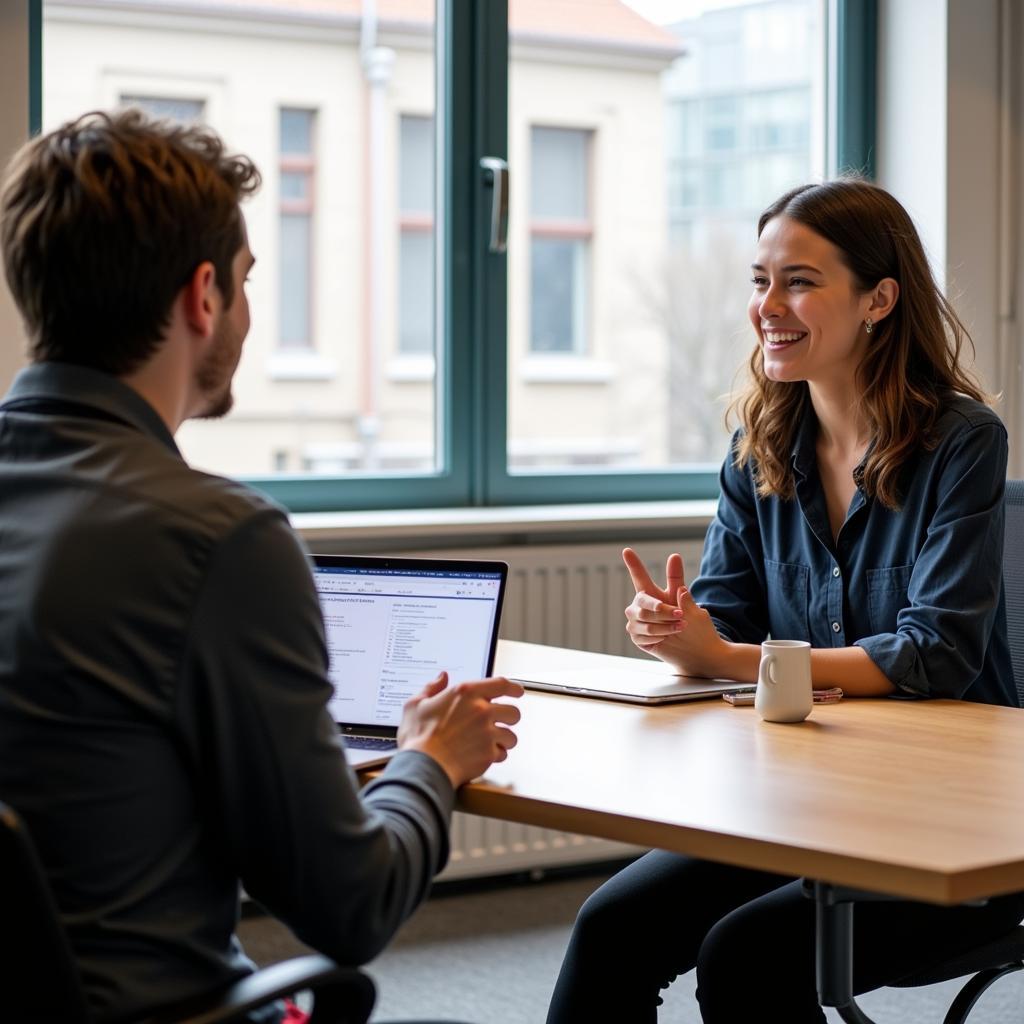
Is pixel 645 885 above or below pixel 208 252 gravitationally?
below

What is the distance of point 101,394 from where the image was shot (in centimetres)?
114

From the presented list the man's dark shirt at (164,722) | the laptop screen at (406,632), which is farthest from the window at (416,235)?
the man's dark shirt at (164,722)

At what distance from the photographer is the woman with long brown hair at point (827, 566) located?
1671 millimetres

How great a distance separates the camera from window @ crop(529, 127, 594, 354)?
3576 mm

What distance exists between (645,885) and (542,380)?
1.95 meters

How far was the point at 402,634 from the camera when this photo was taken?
5.45 ft

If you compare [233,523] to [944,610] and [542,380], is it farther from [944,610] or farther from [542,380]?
[542,380]

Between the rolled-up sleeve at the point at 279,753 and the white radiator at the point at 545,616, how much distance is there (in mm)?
2087

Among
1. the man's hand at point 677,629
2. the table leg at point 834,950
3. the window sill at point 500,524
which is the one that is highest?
the window sill at point 500,524

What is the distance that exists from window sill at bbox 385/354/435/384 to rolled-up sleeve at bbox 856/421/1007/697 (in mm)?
1715

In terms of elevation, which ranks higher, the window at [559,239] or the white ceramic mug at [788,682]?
the window at [559,239]

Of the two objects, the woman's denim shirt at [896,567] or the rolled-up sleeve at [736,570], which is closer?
the woman's denim shirt at [896,567]

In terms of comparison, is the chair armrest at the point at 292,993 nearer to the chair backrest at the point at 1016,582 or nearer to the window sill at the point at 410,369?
the chair backrest at the point at 1016,582

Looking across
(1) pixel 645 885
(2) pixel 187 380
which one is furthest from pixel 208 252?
(1) pixel 645 885
